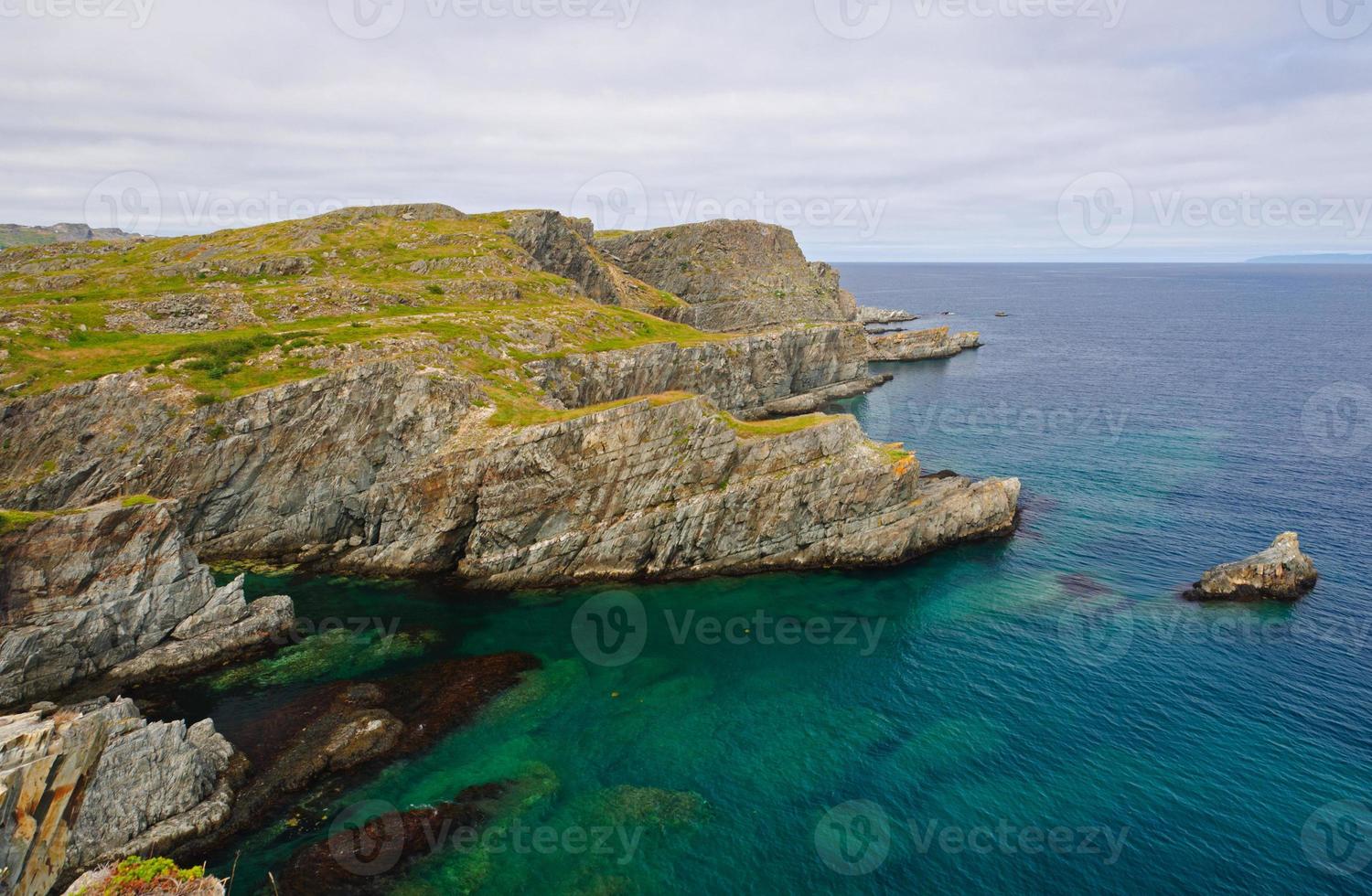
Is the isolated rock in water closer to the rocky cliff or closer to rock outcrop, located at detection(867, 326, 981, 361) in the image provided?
the rocky cliff

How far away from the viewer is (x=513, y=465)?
54375 mm

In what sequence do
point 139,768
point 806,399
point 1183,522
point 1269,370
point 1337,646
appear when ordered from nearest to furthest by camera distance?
1. point 139,768
2. point 1337,646
3. point 1183,522
4. point 806,399
5. point 1269,370

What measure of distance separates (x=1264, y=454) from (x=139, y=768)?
107 metres

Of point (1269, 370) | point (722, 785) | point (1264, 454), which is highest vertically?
point (1269, 370)

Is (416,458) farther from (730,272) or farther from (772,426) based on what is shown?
(730,272)

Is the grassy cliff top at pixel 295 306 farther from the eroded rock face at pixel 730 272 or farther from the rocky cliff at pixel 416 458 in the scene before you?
the eroded rock face at pixel 730 272

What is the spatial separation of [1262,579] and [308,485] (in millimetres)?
77255

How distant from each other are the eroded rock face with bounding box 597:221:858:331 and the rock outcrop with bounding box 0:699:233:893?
112m

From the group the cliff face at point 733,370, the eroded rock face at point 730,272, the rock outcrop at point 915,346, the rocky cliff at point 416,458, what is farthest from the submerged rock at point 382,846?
the rock outcrop at point 915,346

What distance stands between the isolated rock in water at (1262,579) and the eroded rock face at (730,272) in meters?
92.3

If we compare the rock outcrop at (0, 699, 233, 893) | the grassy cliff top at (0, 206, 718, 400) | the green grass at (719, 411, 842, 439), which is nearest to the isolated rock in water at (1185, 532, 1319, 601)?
the green grass at (719, 411, 842, 439)

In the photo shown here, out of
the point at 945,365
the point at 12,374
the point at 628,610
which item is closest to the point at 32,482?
the point at 12,374

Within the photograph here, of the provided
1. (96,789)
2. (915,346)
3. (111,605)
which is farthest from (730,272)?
(96,789)

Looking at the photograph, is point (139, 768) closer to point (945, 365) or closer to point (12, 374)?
point (12, 374)
